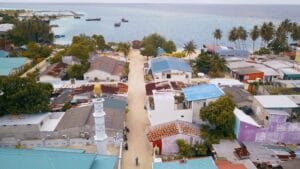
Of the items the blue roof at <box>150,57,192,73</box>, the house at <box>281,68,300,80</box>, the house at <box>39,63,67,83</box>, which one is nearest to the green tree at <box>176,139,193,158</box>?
the blue roof at <box>150,57,192,73</box>

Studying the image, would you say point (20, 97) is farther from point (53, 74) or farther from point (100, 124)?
point (53, 74)

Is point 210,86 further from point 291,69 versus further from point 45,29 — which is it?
point 45,29

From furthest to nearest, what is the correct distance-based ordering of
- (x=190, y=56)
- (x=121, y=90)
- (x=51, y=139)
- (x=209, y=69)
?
(x=190, y=56), (x=209, y=69), (x=121, y=90), (x=51, y=139)

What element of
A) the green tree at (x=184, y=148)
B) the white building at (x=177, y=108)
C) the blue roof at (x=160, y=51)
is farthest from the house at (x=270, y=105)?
the blue roof at (x=160, y=51)

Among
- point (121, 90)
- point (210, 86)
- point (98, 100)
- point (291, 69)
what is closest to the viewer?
point (98, 100)

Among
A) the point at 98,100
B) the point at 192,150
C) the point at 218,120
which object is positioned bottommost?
the point at 192,150

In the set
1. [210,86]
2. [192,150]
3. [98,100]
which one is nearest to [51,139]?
[98,100]

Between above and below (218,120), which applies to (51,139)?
below
